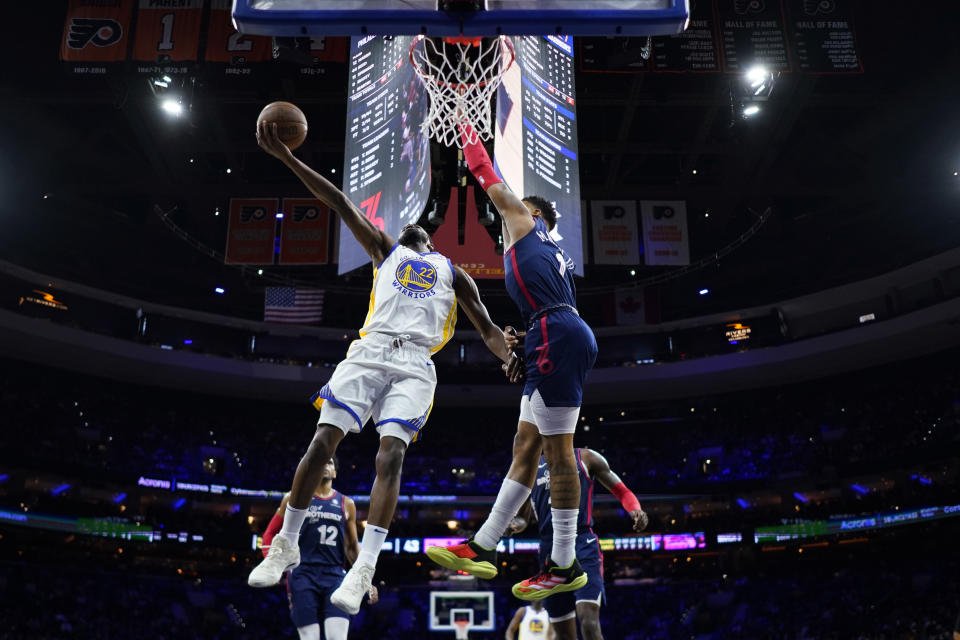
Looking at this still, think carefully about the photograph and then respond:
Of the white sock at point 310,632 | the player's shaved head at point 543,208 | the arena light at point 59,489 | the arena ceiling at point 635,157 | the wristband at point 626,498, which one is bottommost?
the white sock at point 310,632

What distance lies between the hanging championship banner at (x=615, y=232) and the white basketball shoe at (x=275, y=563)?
36.4 feet

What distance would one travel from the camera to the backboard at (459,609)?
2372 centimetres

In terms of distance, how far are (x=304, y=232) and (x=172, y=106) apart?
3357 mm

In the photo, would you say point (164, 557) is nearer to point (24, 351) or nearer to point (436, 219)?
point (24, 351)

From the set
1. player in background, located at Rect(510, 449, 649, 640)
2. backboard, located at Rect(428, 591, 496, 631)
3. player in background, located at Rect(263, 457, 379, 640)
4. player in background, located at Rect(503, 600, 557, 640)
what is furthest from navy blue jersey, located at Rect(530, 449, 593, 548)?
backboard, located at Rect(428, 591, 496, 631)

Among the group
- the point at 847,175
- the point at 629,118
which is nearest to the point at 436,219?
the point at 629,118

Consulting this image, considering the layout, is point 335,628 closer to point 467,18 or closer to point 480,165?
point 480,165

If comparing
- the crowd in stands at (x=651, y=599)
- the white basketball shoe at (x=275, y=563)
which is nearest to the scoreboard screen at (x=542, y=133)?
the white basketball shoe at (x=275, y=563)

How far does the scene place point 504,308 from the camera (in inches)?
1171

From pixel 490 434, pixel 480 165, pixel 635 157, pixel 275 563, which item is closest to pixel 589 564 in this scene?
pixel 275 563

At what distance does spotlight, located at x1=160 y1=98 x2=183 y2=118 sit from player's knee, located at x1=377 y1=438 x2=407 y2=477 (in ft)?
38.5

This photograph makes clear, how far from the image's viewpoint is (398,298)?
5.34 meters

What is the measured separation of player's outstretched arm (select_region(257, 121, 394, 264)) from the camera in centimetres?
505

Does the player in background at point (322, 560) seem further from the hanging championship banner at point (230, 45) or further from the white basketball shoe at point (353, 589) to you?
the hanging championship banner at point (230, 45)
